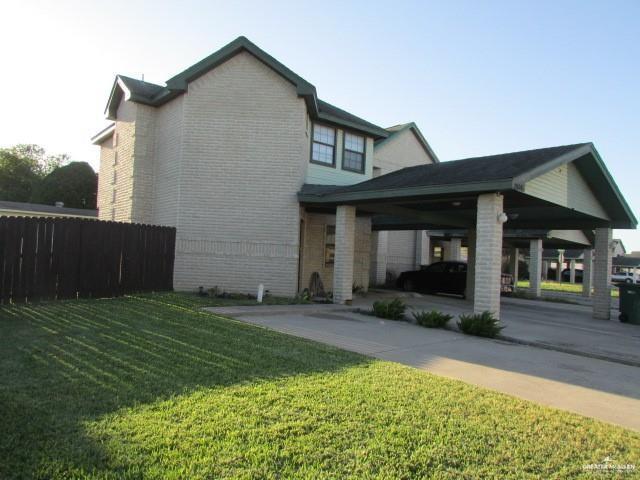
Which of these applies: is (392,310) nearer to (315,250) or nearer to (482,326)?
(482,326)

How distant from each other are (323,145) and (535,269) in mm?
15643

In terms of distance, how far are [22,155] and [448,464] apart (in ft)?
231

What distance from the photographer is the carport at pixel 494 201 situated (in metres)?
10.2

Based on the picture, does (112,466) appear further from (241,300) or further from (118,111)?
(118,111)

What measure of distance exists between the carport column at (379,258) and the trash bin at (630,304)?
34.5 ft

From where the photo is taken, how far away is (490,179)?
9969mm

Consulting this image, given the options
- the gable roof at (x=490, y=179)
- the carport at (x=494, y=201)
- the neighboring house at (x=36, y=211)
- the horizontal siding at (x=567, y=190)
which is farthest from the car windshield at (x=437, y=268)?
the neighboring house at (x=36, y=211)

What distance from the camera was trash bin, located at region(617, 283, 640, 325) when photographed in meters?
13.5

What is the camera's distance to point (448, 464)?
3.45m

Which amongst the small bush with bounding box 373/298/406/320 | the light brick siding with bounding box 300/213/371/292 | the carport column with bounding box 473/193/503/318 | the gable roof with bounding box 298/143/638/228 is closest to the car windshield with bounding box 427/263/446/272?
the light brick siding with bounding box 300/213/371/292

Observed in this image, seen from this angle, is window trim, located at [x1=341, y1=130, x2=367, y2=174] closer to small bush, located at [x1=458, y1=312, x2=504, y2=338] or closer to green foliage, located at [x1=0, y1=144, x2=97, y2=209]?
small bush, located at [x1=458, y1=312, x2=504, y2=338]

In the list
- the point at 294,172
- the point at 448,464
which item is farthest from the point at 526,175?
the point at 448,464

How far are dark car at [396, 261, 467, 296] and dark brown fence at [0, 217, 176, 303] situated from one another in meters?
12.1

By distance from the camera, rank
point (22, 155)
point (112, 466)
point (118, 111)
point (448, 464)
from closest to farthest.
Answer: point (112, 466), point (448, 464), point (118, 111), point (22, 155)
